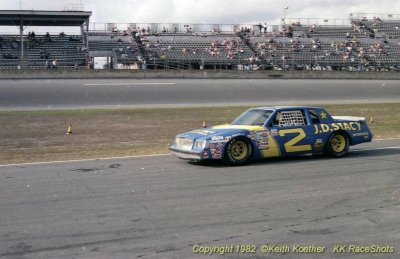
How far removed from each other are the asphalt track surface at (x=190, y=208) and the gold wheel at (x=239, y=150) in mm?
324

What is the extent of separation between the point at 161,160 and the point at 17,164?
11.2ft

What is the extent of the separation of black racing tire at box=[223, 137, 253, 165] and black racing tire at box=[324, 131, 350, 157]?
6.97ft

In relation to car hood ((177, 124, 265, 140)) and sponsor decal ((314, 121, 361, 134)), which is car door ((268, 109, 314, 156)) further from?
car hood ((177, 124, 265, 140))

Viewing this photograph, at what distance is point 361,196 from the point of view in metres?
8.45

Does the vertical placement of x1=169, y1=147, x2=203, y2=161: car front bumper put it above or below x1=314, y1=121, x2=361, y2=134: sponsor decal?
below

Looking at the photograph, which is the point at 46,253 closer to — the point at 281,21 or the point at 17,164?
the point at 17,164

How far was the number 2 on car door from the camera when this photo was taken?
494 inches

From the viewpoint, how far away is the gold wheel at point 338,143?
42.9ft

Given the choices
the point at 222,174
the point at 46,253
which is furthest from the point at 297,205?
the point at 46,253

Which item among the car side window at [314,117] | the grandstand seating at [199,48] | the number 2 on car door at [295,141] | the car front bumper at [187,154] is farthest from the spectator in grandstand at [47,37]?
the number 2 on car door at [295,141]

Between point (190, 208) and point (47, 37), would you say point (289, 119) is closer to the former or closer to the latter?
point (190, 208)

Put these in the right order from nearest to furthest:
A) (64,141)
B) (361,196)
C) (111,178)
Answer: (361,196) → (111,178) → (64,141)

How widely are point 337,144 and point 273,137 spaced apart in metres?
1.82

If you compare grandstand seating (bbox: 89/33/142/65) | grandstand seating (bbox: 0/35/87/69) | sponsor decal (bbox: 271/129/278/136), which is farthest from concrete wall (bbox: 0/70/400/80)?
sponsor decal (bbox: 271/129/278/136)
